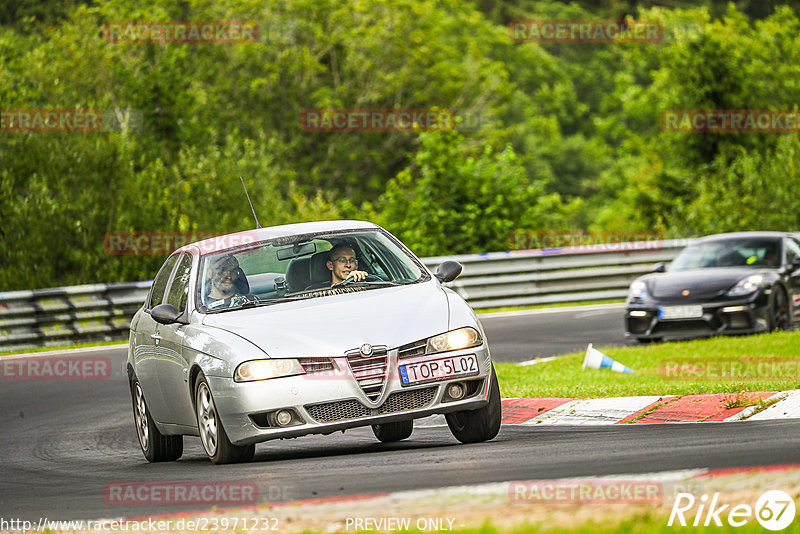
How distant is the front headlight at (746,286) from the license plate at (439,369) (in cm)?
873

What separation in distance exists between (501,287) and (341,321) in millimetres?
15486

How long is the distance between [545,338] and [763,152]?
62.6 feet

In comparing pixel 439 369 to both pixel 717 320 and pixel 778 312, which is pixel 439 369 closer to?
pixel 717 320

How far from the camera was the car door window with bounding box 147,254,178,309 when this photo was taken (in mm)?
10133

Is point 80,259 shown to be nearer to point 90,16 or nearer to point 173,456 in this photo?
point 173,456

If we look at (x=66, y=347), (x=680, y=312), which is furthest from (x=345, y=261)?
(x=66, y=347)

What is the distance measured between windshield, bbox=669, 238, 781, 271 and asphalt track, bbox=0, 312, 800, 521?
26.2ft

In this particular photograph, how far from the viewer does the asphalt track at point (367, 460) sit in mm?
6504

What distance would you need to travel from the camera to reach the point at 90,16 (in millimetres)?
47250

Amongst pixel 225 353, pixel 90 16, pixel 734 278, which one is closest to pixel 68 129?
pixel 734 278

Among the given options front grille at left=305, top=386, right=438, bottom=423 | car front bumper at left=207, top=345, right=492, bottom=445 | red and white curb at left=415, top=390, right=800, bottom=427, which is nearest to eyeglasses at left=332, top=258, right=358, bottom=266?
car front bumper at left=207, top=345, right=492, bottom=445

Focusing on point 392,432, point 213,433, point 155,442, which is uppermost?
point 213,433

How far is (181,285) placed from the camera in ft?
31.3

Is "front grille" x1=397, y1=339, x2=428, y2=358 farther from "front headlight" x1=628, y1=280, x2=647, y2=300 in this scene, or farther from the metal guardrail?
the metal guardrail
